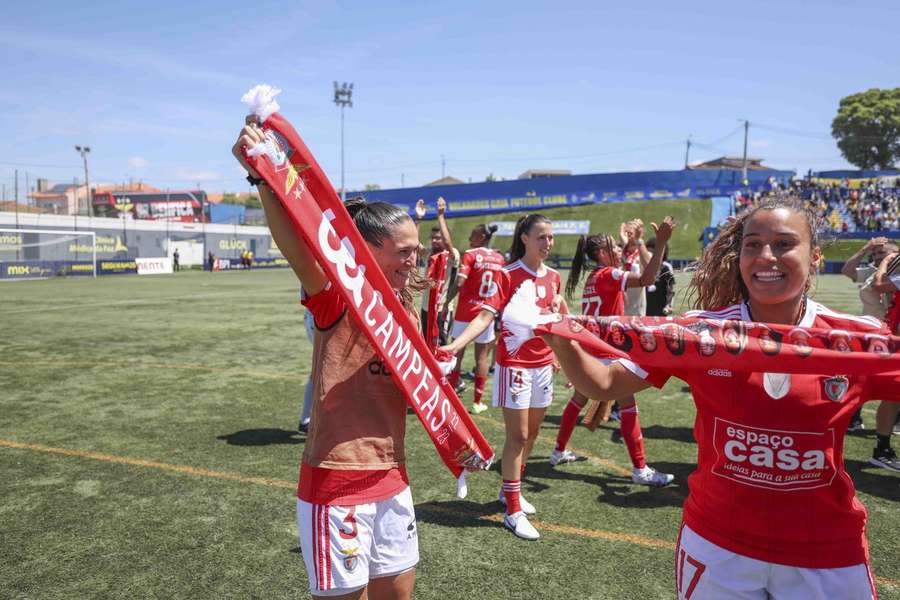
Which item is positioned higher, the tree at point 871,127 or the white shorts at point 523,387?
the tree at point 871,127

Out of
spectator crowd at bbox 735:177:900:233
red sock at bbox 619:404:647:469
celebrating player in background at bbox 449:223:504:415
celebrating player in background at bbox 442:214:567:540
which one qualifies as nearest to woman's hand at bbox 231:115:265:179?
celebrating player in background at bbox 442:214:567:540

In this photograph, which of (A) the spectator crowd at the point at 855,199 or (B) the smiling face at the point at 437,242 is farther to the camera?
(A) the spectator crowd at the point at 855,199

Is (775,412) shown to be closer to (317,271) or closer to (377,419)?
(377,419)

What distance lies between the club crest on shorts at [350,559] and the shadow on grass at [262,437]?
4887 mm

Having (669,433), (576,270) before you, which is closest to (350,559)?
(576,270)

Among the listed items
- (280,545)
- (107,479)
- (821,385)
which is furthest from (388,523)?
(107,479)

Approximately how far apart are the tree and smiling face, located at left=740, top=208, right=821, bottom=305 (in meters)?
85.4

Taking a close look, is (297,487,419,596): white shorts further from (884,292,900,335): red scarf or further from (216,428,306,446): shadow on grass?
(884,292,900,335): red scarf

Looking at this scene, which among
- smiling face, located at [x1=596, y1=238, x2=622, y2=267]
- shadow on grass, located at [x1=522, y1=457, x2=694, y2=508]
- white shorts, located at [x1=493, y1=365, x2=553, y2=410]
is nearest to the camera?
white shorts, located at [x1=493, y1=365, x2=553, y2=410]

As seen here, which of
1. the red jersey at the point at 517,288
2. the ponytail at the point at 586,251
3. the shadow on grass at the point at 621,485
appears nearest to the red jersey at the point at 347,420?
the red jersey at the point at 517,288

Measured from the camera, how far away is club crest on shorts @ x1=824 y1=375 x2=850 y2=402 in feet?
6.52

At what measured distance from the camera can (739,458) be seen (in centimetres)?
204

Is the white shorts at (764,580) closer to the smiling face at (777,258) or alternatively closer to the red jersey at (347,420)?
the smiling face at (777,258)

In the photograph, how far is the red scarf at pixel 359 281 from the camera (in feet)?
6.95
